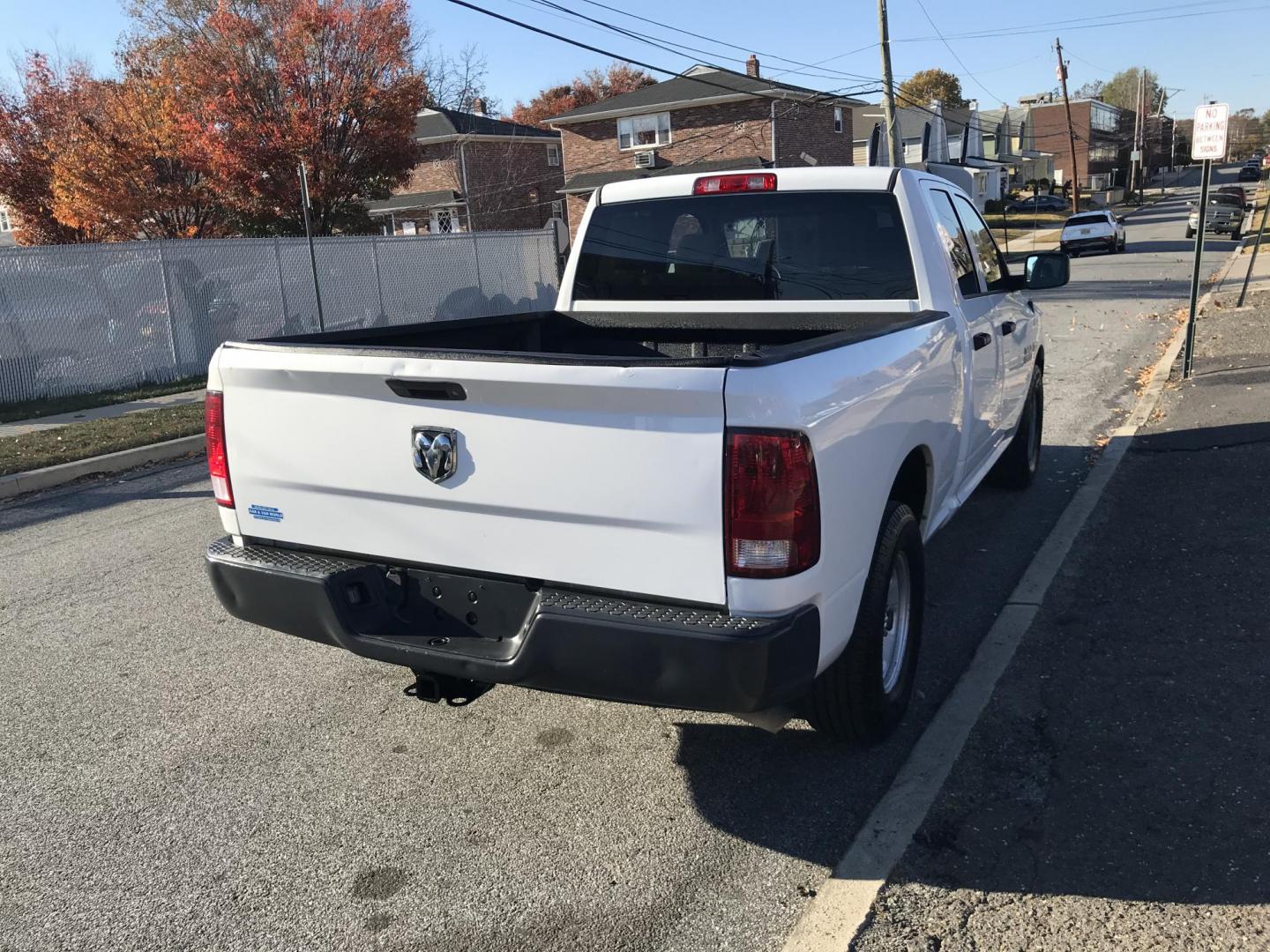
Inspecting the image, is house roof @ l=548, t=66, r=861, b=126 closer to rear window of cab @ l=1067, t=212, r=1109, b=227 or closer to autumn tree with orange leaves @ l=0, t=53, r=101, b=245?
rear window of cab @ l=1067, t=212, r=1109, b=227

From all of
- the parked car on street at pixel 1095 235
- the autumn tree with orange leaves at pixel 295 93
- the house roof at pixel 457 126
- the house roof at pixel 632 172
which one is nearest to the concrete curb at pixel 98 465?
the autumn tree with orange leaves at pixel 295 93

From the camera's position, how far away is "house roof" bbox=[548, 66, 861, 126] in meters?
37.7

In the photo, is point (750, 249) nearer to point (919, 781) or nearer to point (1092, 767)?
point (919, 781)

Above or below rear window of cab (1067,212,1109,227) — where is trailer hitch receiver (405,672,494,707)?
below

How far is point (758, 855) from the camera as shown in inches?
122

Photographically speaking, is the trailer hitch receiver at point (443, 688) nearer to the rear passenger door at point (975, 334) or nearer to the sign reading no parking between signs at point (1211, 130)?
the rear passenger door at point (975, 334)

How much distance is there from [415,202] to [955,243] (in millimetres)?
41630

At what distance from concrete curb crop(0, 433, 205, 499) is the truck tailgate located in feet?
20.2

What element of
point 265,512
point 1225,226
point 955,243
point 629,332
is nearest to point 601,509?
point 265,512

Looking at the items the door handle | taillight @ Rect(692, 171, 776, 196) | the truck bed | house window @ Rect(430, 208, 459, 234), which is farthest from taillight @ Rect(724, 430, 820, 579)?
house window @ Rect(430, 208, 459, 234)

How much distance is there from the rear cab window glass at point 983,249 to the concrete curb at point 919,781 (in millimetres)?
1499

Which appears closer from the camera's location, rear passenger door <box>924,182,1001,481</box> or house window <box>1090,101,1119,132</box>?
rear passenger door <box>924,182,1001,481</box>

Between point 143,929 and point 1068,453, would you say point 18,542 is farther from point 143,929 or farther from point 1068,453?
point 1068,453

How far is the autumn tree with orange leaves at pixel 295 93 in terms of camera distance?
78.7 ft
